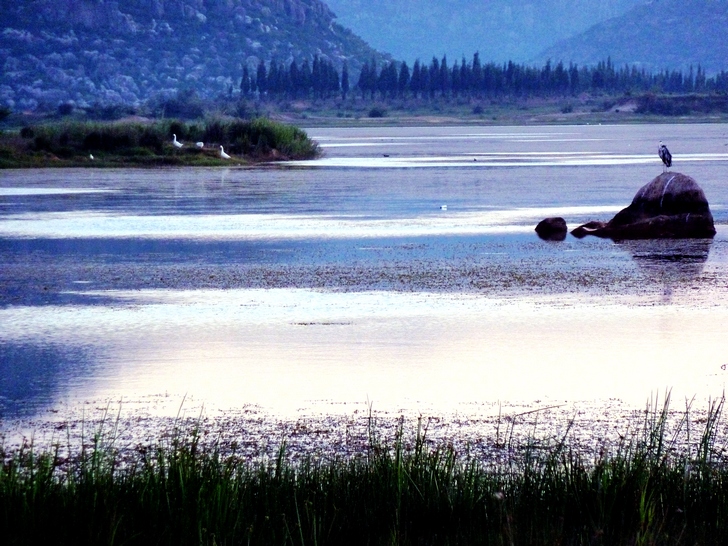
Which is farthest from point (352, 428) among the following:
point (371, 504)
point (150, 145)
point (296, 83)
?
point (296, 83)

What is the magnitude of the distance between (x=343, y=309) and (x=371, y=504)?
8.09 m

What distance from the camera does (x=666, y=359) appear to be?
11.9 metres

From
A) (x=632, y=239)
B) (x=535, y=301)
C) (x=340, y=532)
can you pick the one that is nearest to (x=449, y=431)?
(x=340, y=532)

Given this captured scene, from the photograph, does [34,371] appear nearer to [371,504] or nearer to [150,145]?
[371,504]

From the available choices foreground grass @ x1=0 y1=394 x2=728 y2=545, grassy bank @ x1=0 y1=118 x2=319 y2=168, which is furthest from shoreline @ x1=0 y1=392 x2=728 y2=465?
grassy bank @ x1=0 y1=118 x2=319 y2=168

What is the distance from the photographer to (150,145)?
Result: 175ft

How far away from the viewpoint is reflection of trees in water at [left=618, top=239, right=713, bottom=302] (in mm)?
17375

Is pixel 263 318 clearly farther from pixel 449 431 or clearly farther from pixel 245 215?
pixel 245 215

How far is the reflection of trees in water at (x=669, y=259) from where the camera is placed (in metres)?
17.4

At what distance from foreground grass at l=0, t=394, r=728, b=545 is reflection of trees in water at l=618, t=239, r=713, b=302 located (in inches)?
345

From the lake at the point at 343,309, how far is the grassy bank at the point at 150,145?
19.3 metres

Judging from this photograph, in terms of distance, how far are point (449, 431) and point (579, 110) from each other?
16387 cm

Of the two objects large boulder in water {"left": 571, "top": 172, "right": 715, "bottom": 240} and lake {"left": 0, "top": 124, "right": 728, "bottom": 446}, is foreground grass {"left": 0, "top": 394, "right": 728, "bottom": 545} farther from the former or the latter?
large boulder in water {"left": 571, "top": 172, "right": 715, "bottom": 240}

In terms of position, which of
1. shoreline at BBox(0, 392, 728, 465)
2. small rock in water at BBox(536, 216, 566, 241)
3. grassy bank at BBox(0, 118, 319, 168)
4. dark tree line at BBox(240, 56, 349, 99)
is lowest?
dark tree line at BBox(240, 56, 349, 99)
